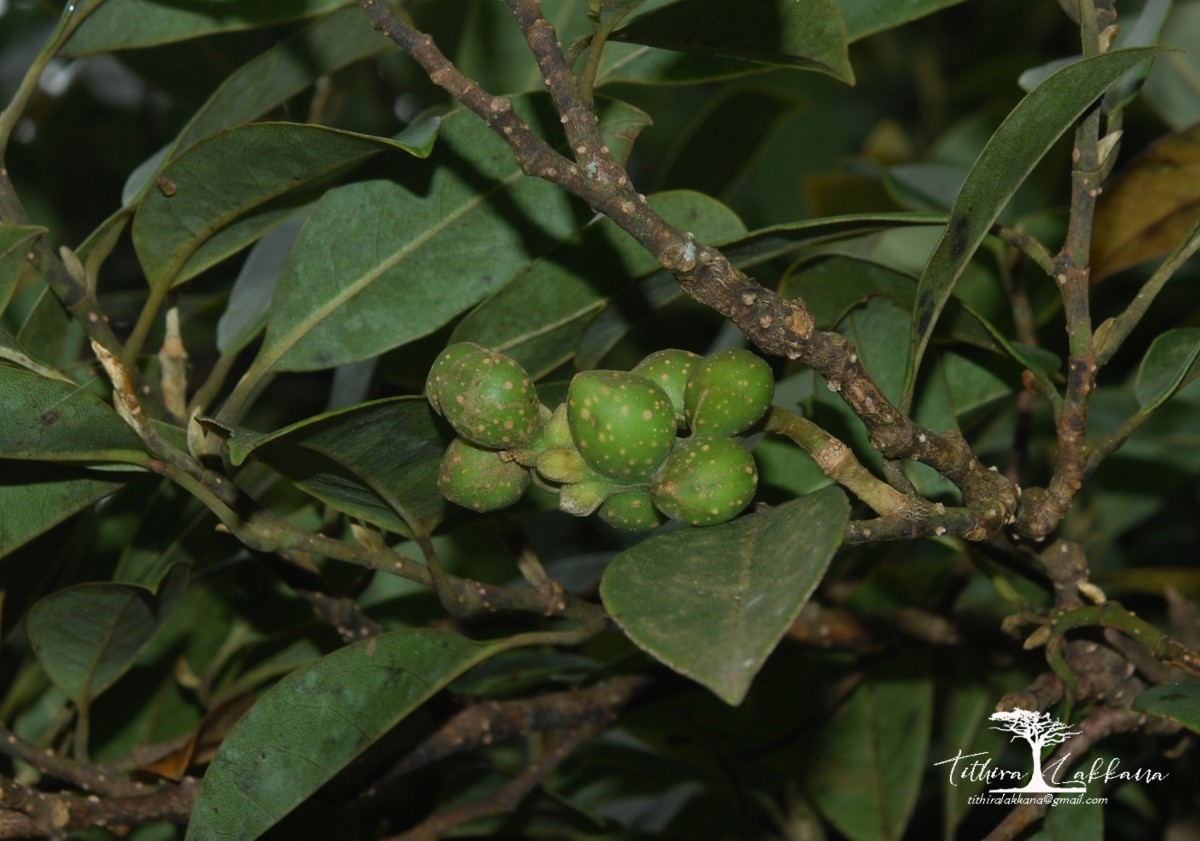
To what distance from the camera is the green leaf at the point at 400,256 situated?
112 cm

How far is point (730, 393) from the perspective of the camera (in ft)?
2.71

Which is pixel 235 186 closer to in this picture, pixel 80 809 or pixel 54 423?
→ pixel 54 423

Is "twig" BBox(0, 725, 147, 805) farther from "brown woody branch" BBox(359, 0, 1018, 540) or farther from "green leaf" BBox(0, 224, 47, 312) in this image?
"brown woody branch" BBox(359, 0, 1018, 540)

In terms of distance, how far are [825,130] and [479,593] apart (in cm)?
165

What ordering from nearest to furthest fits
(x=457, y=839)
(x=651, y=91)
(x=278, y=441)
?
(x=278, y=441)
(x=457, y=839)
(x=651, y=91)

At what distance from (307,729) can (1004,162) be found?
0.71 metres

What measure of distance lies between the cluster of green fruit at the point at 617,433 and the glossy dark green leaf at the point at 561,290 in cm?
23

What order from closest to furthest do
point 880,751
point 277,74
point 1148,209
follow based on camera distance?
1. point 277,74
2. point 1148,209
3. point 880,751

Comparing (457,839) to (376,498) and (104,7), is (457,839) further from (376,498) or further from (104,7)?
(104,7)

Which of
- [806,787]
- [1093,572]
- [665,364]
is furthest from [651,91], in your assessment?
[665,364]

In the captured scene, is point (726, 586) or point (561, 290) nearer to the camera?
point (726, 586)

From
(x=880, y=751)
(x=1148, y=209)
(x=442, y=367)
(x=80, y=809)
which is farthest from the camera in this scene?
(x=880, y=751)

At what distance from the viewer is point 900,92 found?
147 inches

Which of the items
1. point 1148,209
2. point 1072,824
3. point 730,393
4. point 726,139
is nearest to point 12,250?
point 730,393
